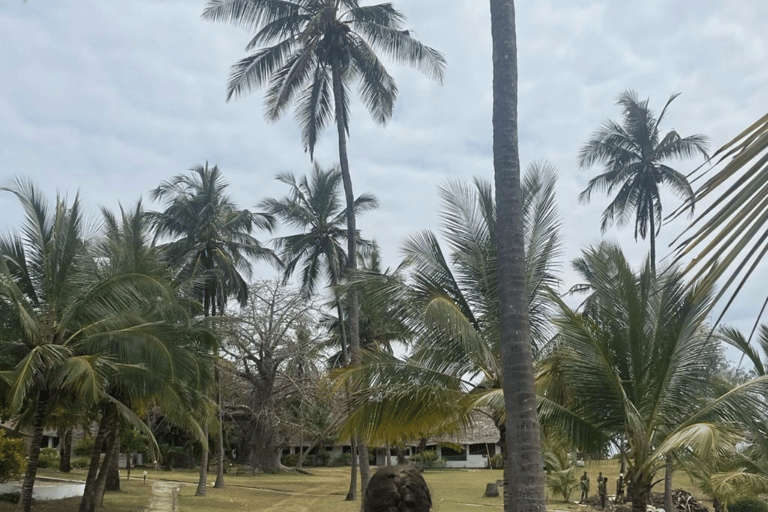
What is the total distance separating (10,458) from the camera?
1755 centimetres

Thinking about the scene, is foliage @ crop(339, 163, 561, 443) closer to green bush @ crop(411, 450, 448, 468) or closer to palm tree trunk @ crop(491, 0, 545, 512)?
palm tree trunk @ crop(491, 0, 545, 512)

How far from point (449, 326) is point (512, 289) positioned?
4.36m

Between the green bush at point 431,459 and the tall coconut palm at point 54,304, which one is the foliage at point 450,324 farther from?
the green bush at point 431,459

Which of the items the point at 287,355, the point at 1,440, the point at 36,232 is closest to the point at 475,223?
the point at 36,232

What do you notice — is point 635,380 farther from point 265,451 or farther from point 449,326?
point 265,451

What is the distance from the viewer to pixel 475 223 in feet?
43.1

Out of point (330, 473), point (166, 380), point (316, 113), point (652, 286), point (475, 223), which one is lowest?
point (330, 473)

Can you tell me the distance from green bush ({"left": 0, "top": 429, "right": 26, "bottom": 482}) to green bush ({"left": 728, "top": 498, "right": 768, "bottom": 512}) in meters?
19.5

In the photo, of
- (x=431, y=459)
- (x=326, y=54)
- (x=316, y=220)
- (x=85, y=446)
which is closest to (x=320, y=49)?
(x=326, y=54)

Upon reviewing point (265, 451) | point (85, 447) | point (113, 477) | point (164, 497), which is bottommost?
point (164, 497)

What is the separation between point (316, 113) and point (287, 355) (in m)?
14.8

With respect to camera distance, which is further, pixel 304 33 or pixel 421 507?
pixel 304 33

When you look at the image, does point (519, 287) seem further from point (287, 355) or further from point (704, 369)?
point (287, 355)

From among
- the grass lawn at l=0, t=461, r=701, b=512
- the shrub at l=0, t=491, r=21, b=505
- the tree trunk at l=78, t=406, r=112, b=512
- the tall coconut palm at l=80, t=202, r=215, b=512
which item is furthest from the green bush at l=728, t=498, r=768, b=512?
the shrub at l=0, t=491, r=21, b=505
